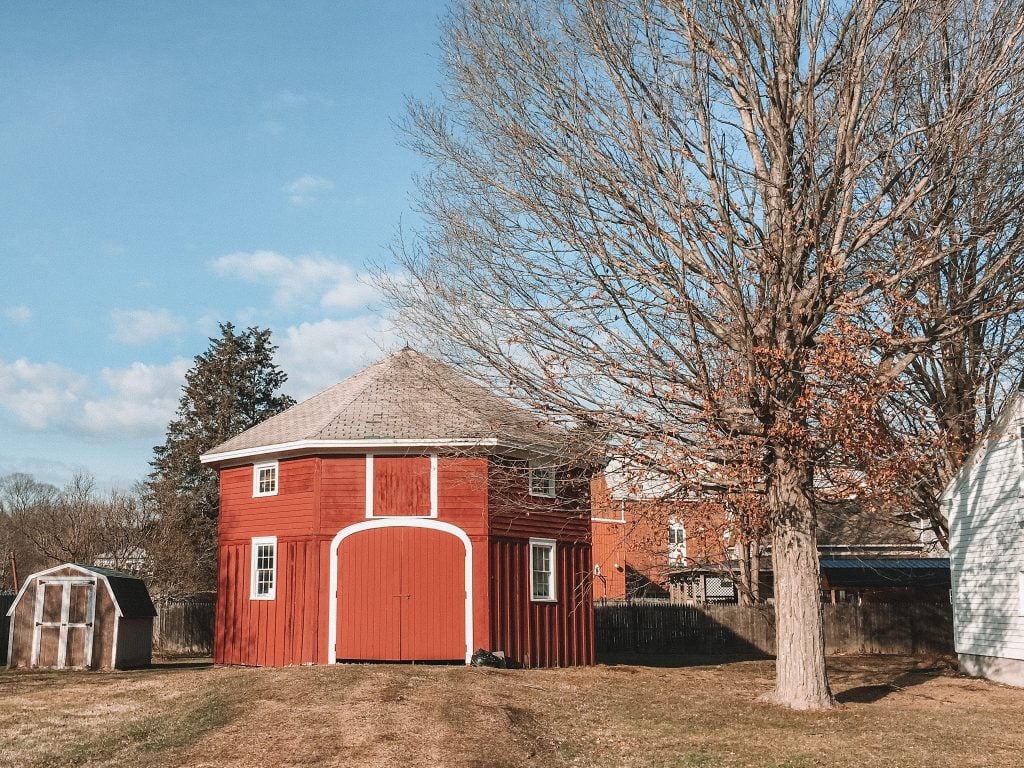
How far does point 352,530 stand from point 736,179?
11.7 metres

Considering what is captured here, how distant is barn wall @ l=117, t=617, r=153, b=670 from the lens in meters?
23.9

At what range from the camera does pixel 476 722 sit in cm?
1454

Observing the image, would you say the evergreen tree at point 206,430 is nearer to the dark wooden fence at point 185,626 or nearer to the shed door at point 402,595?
the dark wooden fence at point 185,626

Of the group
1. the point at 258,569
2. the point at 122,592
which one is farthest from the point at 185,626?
the point at 258,569

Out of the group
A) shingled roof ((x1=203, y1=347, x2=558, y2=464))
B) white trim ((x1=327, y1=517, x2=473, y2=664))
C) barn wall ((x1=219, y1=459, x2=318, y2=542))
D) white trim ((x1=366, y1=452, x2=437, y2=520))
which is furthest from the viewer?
barn wall ((x1=219, y1=459, x2=318, y2=542))

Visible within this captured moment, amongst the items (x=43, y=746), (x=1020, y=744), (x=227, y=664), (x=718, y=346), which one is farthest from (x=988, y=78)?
(x=227, y=664)

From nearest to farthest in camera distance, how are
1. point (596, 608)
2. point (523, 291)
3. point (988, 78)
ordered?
point (988, 78) < point (523, 291) < point (596, 608)

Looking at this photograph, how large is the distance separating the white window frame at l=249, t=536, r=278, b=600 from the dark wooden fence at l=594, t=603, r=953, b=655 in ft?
40.6

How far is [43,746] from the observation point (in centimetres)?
1406

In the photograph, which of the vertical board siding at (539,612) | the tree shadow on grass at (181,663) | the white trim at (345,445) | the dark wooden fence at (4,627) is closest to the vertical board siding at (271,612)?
the tree shadow on grass at (181,663)

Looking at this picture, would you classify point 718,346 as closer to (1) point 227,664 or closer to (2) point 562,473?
(2) point 562,473

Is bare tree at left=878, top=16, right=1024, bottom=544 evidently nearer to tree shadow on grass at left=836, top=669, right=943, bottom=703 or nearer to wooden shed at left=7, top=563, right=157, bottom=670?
tree shadow on grass at left=836, top=669, right=943, bottom=703

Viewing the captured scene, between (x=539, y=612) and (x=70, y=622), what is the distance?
1090 cm

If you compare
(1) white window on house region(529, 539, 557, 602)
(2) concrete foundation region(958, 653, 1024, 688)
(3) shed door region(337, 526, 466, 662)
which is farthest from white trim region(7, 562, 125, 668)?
(2) concrete foundation region(958, 653, 1024, 688)
